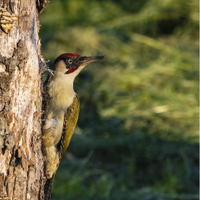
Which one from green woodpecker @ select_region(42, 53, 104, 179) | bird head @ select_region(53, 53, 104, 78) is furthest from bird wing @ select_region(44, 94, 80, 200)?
bird head @ select_region(53, 53, 104, 78)

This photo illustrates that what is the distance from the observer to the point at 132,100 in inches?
199

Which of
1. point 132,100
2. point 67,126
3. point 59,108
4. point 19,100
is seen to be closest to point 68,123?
point 67,126

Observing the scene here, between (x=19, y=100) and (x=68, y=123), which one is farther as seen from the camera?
(x=68, y=123)

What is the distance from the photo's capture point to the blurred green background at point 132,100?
4.17 meters

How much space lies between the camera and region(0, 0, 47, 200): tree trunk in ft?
5.72

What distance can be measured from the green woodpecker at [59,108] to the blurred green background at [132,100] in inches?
53.9

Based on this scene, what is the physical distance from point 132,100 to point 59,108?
266cm

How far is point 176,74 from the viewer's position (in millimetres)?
5383

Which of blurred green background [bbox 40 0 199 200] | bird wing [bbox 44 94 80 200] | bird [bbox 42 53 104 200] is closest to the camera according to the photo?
bird [bbox 42 53 104 200]

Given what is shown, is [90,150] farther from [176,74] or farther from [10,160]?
[10,160]

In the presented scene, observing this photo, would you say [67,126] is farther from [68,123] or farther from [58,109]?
[58,109]

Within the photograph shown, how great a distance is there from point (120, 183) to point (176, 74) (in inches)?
80.8

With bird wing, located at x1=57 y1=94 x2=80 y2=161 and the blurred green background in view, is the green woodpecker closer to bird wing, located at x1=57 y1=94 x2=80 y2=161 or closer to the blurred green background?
bird wing, located at x1=57 y1=94 x2=80 y2=161

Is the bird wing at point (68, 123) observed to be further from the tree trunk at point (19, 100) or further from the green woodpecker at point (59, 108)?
the tree trunk at point (19, 100)
